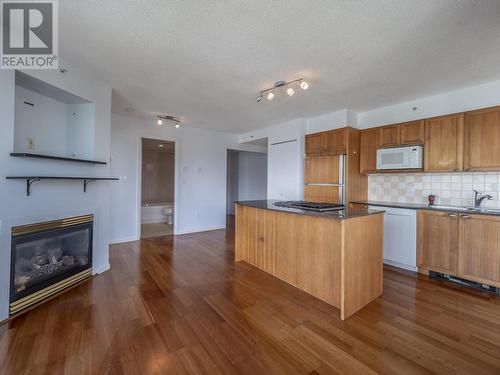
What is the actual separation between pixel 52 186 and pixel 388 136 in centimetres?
448

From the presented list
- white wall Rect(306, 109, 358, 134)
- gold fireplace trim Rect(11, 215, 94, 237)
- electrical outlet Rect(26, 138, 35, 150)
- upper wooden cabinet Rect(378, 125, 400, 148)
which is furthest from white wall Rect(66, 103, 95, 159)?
upper wooden cabinet Rect(378, 125, 400, 148)

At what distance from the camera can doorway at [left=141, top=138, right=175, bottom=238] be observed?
6.35m

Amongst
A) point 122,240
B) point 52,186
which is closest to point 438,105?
point 52,186

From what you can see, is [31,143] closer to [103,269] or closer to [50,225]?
[50,225]

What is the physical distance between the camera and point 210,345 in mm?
1641

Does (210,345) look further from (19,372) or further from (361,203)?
(361,203)

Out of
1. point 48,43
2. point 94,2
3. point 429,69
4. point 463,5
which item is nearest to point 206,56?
point 94,2

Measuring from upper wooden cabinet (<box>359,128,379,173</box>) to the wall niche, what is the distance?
4.04 metres

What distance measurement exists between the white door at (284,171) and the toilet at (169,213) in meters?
2.79

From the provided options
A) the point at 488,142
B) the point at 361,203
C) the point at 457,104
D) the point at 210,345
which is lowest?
the point at 210,345

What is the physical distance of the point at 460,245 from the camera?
262cm

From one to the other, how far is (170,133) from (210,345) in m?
4.25

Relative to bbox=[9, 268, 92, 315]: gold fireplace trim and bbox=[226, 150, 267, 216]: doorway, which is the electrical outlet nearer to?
bbox=[9, 268, 92, 315]: gold fireplace trim

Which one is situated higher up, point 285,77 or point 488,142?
point 285,77
